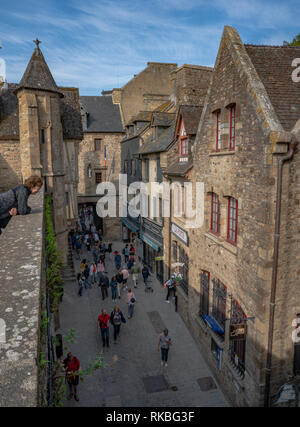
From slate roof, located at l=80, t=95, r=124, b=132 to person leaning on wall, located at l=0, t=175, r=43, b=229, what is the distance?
2343cm

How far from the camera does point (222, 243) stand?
9.91 metres

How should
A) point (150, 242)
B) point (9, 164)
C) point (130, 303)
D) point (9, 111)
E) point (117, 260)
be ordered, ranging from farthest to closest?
point (117, 260)
point (150, 242)
point (9, 111)
point (9, 164)
point (130, 303)

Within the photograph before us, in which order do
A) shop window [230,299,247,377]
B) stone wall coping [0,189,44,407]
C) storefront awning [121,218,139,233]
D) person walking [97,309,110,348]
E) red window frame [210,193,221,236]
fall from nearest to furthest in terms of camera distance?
stone wall coping [0,189,44,407] → shop window [230,299,247,377] → red window frame [210,193,221,236] → person walking [97,309,110,348] → storefront awning [121,218,139,233]

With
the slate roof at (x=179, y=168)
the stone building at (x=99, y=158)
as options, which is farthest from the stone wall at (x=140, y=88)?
the slate roof at (x=179, y=168)

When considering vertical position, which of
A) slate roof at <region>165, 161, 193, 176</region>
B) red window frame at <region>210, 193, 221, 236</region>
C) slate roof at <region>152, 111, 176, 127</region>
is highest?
slate roof at <region>152, 111, 176, 127</region>

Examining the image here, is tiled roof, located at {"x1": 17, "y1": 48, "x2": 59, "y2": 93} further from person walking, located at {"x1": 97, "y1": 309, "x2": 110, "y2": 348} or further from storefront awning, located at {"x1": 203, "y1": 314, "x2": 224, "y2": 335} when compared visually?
storefront awning, located at {"x1": 203, "y1": 314, "x2": 224, "y2": 335}

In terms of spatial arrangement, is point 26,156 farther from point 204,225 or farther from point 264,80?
point 264,80

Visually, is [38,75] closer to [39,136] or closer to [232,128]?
[39,136]

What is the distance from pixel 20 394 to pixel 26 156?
53.8 ft

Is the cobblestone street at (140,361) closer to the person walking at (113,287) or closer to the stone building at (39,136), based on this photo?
the person walking at (113,287)

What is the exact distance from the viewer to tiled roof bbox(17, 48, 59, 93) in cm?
1630

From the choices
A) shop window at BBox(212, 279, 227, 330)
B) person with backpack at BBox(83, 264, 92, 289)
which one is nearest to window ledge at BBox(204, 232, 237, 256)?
shop window at BBox(212, 279, 227, 330)

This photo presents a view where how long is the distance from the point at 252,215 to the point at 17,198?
5700 mm

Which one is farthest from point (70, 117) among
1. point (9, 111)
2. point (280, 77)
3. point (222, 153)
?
point (280, 77)
